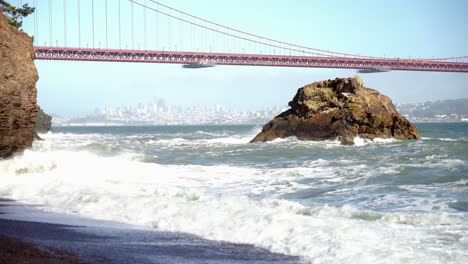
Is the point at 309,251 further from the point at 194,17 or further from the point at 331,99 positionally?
the point at 194,17

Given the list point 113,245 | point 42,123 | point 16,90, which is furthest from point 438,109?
point 113,245

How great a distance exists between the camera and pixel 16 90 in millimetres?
12352

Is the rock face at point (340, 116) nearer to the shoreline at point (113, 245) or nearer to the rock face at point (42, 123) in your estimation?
→ the shoreline at point (113, 245)

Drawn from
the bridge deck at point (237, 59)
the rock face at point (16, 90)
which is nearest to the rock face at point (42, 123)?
the bridge deck at point (237, 59)

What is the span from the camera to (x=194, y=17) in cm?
7450

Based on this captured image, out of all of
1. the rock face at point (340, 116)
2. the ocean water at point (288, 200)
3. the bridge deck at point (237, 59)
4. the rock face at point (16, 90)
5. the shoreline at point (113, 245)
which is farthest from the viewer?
the bridge deck at point (237, 59)

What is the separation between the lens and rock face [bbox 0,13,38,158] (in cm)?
1214

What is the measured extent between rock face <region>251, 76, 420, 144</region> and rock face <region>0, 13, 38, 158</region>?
14.1 meters

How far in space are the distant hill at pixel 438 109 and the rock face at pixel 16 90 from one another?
133 metres

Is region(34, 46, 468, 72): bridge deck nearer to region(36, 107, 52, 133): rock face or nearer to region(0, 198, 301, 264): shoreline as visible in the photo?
region(36, 107, 52, 133): rock face

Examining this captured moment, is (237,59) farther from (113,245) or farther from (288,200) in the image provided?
(113,245)

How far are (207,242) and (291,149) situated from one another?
51.4 feet

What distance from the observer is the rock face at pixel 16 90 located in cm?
1214

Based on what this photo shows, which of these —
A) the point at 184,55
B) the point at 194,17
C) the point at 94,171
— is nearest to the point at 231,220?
the point at 94,171
